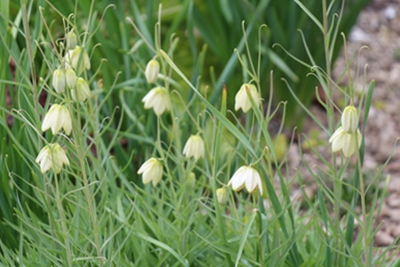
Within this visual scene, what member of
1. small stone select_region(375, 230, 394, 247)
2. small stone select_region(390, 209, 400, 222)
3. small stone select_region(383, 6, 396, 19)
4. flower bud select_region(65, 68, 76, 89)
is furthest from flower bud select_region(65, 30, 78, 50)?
small stone select_region(383, 6, 396, 19)

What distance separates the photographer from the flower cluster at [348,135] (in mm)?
1153

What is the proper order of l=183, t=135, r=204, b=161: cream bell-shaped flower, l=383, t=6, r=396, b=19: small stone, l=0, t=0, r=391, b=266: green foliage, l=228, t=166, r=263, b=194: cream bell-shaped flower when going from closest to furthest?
l=228, t=166, r=263, b=194: cream bell-shaped flower, l=0, t=0, r=391, b=266: green foliage, l=183, t=135, r=204, b=161: cream bell-shaped flower, l=383, t=6, r=396, b=19: small stone

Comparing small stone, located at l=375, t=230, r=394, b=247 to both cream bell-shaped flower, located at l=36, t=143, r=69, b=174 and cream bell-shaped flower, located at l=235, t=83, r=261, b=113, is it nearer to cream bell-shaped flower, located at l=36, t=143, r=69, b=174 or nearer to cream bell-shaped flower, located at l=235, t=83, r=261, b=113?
cream bell-shaped flower, located at l=235, t=83, r=261, b=113

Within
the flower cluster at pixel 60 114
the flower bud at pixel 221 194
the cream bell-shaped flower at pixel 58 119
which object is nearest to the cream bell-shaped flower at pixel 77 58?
the flower cluster at pixel 60 114

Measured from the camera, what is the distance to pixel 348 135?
1210 mm

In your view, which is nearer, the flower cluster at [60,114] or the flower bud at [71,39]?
the flower cluster at [60,114]

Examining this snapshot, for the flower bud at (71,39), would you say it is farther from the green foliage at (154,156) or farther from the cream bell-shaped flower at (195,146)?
the cream bell-shaped flower at (195,146)

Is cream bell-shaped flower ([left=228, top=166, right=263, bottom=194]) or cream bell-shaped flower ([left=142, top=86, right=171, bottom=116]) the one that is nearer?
cream bell-shaped flower ([left=228, top=166, right=263, bottom=194])

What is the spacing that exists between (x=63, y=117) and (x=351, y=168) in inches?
70.2

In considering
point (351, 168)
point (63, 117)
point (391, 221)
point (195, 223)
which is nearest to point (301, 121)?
point (351, 168)

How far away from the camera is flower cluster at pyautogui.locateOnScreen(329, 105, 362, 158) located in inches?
45.4

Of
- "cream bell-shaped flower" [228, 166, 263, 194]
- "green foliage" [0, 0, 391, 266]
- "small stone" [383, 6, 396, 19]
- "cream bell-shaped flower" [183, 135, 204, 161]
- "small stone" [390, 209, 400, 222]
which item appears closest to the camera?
"cream bell-shaped flower" [228, 166, 263, 194]

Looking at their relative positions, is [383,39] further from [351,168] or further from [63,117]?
[63,117]

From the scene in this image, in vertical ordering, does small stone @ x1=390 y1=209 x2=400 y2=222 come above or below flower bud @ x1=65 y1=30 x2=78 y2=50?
below
